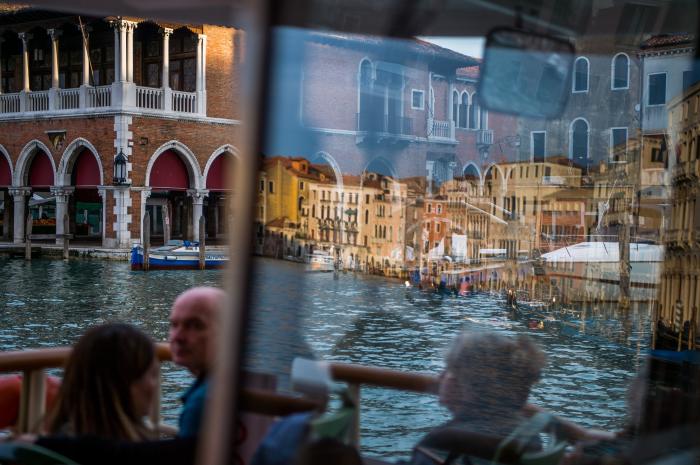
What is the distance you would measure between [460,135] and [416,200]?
0.07 meters

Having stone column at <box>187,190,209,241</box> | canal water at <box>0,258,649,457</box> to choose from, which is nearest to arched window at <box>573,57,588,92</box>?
canal water at <box>0,258,649,457</box>

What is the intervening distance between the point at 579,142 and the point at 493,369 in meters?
0.27

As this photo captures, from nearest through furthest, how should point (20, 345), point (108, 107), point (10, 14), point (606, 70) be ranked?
point (606, 70) < point (20, 345) < point (108, 107) < point (10, 14)

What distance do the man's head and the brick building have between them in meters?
16.6

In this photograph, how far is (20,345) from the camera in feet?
35.9

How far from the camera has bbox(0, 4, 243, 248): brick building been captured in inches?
701

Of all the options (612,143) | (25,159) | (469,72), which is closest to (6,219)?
(25,159)

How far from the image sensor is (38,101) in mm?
19000

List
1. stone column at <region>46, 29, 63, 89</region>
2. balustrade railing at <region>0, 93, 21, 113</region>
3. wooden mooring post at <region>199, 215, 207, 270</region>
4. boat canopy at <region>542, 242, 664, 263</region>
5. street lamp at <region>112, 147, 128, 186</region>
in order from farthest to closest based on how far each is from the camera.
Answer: balustrade railing at <region>0, 93, 21, 113</region>, stone column at <region>46, 29, 63, 89</region>, street lamp at <region>112, 147, 128, 186</region>, wooden mooring post at <region>199, 215, 207, 270</region>, boat canopy at <region>542, 242, 664, 263</region>

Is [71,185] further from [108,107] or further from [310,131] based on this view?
[310,131]

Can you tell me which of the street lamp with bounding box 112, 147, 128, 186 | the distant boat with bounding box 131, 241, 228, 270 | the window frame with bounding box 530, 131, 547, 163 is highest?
the street lamp with bounding box 112, 147, 128, 186

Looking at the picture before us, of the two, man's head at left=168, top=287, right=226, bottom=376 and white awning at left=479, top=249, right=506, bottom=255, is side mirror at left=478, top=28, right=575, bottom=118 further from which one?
man's head at left=168, top=287, right=226, bottom=376

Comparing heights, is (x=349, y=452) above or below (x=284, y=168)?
below

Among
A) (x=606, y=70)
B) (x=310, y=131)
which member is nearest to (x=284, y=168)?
(x=310, y=131)
